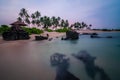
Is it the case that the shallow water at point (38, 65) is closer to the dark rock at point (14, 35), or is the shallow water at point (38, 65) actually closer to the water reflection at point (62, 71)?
the water reflection at point (62, 71)

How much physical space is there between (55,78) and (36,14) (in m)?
68.9

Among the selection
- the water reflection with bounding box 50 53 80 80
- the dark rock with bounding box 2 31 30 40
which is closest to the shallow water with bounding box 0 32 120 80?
the water reflection with bounding box 50 53 80 80

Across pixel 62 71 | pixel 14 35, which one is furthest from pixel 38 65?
pixel 14 35

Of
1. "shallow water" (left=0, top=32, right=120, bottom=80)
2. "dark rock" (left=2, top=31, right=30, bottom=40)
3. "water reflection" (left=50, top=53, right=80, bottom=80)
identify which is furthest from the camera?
"dark rock" (left=2, top=31, right=30, bottom=40)

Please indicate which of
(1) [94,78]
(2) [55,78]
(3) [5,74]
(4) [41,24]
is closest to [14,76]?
(3) [5,74]

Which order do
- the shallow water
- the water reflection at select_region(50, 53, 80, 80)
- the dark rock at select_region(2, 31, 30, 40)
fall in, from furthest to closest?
the dark rock at select_region(2, 31, 30, 40) → the shallow water → the water reflection at select_region(50, 53, 80, 80)

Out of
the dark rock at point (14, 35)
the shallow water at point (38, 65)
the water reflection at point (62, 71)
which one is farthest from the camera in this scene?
the dark rock at point (14, 35)

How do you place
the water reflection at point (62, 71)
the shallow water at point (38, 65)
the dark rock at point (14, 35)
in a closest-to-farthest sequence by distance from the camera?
the water reflection at point (62, 71) → the shallow water at point (38, 65) → the dark rock at point (14, 35)

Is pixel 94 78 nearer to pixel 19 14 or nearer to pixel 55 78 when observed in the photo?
pixel 55 78

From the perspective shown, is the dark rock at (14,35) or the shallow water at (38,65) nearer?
the shallow water at (38,65)

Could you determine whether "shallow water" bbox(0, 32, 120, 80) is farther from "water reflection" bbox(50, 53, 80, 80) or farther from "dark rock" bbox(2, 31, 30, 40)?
"dark rock" bbox(2, 31, 30, 40)

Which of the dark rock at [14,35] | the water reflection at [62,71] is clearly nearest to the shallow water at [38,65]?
the water reflection at [62,71]

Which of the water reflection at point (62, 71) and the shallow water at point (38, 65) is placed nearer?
the water reflection at point (62, 71)

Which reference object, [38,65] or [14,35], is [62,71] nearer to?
[38,65]
